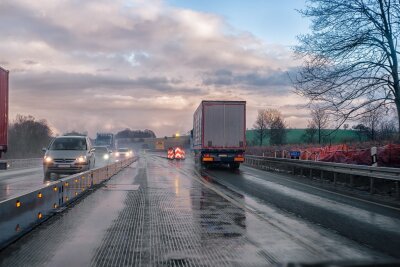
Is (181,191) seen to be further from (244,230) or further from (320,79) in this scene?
(320,79)

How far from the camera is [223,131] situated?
30.5 m

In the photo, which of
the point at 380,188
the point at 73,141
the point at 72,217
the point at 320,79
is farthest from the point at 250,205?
the point at 73,141

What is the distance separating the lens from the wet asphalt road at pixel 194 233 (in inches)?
261

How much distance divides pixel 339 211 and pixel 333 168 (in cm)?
895

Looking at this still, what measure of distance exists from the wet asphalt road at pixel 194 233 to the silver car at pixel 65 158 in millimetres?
6856

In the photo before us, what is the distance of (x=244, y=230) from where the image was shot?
8812mm

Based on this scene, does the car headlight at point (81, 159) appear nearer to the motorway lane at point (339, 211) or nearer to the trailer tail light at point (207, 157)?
the motorway lane at point (339, 211)

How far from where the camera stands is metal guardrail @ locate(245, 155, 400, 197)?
15238 mm

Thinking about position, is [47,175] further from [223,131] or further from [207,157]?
[223,131]

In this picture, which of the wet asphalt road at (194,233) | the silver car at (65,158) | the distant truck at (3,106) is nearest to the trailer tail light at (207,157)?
the silver car at (65,158)

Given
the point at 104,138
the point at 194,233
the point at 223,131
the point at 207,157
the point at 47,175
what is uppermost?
the point at 104,138

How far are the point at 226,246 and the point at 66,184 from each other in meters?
6.22

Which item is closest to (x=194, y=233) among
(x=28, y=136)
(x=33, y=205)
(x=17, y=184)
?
(x=33, y=205)

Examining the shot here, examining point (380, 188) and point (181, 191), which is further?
point (380, 188)
